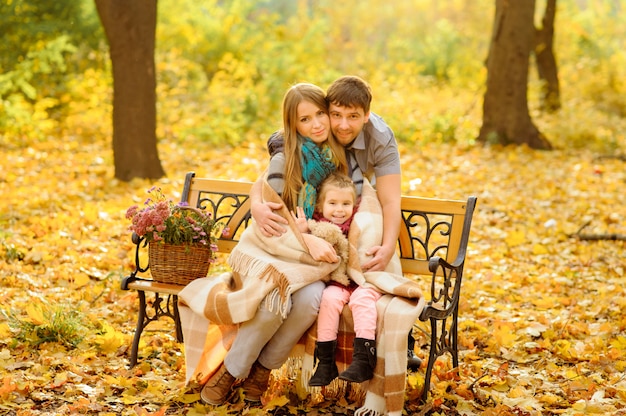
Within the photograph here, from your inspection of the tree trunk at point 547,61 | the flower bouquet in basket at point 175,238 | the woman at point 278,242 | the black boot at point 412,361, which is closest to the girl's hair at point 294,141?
the woman at point 278,242

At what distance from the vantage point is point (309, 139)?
3986 mm

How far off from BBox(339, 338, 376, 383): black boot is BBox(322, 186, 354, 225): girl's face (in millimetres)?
699

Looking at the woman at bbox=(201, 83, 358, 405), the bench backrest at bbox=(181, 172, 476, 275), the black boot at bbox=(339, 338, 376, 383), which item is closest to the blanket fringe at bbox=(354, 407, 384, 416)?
the black boot at bbox=(339, 338, 376, 383)

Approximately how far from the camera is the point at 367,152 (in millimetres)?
4141

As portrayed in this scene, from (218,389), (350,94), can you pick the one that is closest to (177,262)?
(218,389)

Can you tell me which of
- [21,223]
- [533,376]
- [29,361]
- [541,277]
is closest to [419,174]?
[541,277]

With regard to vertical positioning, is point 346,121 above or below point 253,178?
above

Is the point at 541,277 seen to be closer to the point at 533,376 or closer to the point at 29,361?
the point at 533,376

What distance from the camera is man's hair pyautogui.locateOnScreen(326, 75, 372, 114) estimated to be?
3.89 m

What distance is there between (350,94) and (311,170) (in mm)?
430

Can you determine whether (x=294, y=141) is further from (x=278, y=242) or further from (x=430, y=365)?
(x=430, y=365)

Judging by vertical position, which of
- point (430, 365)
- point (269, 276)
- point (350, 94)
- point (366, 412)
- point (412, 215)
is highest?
point (350, 94)

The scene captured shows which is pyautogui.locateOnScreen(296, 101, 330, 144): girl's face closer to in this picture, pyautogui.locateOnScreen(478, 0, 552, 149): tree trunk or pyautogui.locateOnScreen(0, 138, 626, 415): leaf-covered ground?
pyautogui.locateOnScreen(0, 138, 626, 415): leaf-covered ground

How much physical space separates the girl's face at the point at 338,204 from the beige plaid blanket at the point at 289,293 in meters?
0.07
